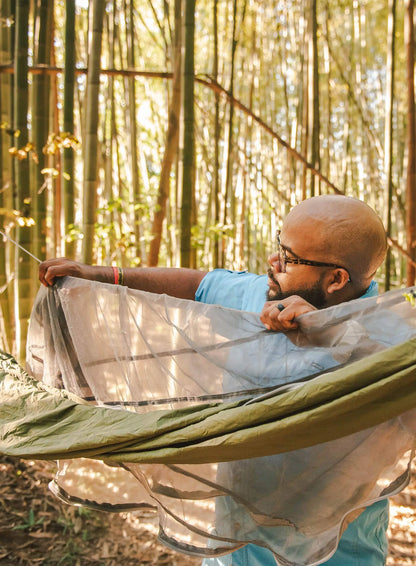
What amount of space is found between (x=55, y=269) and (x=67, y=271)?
0.03 m

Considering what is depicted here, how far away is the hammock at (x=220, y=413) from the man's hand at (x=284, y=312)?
22 mm

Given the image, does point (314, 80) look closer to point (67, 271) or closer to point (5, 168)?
point (5, 168)

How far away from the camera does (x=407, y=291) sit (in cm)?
97

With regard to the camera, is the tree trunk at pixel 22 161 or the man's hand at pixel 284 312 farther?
the tree trunk at pixel 22 161

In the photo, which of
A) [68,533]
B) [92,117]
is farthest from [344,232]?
[68,533]

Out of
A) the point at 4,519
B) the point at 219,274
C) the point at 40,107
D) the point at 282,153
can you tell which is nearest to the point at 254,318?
the point at 219,274

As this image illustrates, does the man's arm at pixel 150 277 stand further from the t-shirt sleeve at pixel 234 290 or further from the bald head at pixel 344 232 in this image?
the bald head at pixel 344 232

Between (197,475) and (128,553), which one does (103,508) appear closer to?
(197,475)

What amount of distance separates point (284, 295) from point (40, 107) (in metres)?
1.76

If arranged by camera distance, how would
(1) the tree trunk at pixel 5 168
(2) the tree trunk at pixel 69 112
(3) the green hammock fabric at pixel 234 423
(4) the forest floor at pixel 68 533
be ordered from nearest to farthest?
(3) the green hammock fabric at pixel 234 423
(2) the tree trunk at pixel 69 112
(4) the forest floor at pixel 68 533
(1) the tree trunk at pixel 5 168

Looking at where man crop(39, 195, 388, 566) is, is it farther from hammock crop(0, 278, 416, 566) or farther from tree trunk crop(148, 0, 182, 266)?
tree trunk crop(148, 0, 182, 266)

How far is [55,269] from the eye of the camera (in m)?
1.31

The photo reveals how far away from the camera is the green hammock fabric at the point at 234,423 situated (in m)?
0.85

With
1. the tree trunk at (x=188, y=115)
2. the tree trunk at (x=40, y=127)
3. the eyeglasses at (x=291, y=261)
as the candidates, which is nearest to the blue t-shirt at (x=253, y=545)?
the eyeglasses at (x=291, y=261)
